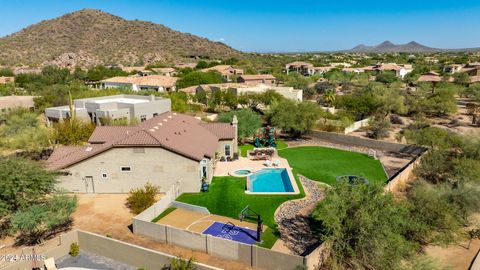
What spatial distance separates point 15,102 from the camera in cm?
5428

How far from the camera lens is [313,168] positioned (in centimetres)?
3250

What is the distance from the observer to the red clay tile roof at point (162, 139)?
2516 centimetres

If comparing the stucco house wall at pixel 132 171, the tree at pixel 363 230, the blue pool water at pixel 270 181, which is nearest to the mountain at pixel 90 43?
the stucco house wall at pixel 132 171

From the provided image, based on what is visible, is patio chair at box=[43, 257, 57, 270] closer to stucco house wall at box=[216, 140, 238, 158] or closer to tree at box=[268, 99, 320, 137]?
stucco house wall at box=[216, 140, 238, 158]

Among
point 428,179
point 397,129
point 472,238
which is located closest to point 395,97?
point 397,129

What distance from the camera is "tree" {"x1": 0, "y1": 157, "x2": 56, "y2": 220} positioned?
19281 mm

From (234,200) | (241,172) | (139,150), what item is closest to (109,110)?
(139,150)

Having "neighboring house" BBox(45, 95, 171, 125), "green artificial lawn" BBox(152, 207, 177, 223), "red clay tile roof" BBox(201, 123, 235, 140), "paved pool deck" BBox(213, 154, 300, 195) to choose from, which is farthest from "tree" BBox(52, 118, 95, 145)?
"green artificial lawn" BBox(152, 207, 177, 223)

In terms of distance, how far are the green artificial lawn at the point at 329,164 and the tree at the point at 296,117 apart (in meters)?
3.44

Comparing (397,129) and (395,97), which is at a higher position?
(395,97)

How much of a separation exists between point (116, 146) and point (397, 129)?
40051 millimetres

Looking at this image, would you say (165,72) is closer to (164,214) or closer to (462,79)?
(462,79)

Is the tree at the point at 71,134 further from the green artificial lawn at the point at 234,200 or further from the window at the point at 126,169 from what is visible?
the green artificial lawn at the point at 234,200

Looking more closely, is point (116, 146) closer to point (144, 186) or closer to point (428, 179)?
point (144, 186)
